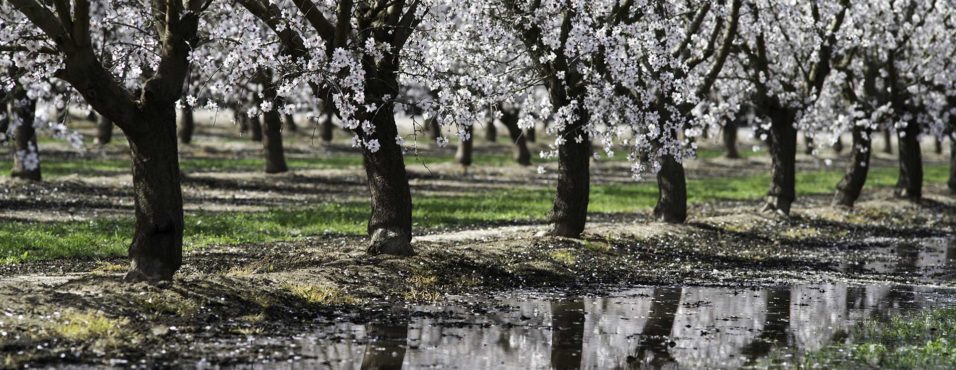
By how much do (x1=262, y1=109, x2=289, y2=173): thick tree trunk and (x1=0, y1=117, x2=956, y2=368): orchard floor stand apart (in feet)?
5.09

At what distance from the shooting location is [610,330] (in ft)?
58.4

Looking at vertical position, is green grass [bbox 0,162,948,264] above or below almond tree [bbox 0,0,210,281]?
below

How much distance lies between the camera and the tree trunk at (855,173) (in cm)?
4091

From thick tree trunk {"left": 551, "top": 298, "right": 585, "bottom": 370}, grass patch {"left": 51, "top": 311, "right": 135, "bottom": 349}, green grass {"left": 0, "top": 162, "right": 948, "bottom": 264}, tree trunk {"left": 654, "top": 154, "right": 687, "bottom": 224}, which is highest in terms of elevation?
tree trunk {"left": 654, "top": 154, "right": 687, "bottom": 224}

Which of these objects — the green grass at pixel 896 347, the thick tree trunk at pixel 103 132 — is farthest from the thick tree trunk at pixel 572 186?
the thick tree trunk at pixel 103 132

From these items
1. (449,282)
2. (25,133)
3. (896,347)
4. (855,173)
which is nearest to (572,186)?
(449,282)

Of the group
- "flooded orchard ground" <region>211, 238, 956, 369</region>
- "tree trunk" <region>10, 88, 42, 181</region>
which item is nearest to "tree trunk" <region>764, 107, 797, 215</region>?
"flooded orchard ground" <region>211, 238, 956, 369</region>

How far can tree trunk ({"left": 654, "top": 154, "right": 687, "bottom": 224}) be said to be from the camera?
32.0 metres

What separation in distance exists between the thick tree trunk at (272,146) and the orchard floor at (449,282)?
1.55 metres

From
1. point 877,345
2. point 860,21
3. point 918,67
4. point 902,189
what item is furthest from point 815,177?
point 877,345

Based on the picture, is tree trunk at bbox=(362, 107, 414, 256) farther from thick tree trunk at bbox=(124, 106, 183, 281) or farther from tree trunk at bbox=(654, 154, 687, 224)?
tree trunk at bbox=(654, 154, 687, 224)

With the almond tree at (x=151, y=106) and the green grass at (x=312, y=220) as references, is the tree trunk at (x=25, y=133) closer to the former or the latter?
the green grass at (x=312, y=220)

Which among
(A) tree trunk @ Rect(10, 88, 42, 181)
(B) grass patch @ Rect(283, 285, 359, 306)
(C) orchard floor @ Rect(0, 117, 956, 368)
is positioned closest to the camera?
(C) orchard floor @ Rect(0, 117, 956, 368)

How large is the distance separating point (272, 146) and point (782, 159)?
18.0 metres
